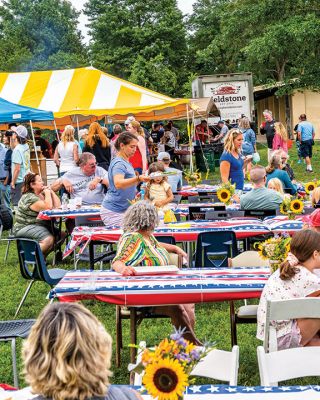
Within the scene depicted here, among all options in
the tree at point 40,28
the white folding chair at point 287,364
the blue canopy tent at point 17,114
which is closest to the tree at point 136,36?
the tree at point 40,28

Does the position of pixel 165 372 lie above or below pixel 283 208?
above

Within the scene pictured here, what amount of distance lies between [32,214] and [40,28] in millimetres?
58234

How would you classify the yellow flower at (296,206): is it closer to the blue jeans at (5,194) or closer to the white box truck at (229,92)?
the blue jeans at (5,194)

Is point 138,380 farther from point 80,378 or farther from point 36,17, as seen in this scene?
point 36,17

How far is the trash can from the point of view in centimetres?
2362

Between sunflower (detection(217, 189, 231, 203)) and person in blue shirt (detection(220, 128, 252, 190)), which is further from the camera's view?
person in blue shirt (detection(220, 128, 252, 190))

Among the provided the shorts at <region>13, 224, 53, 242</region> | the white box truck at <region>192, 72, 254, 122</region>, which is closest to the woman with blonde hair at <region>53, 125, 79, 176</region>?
the shorts at <region>13, 224, 53, 242</region>

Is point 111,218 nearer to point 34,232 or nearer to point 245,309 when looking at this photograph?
point 34,232

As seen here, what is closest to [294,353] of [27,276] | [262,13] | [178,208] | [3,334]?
[3,334]

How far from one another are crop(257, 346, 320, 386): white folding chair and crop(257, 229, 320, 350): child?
971mm

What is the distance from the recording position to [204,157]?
23.4 meters

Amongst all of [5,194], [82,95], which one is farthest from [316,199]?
[82,95]

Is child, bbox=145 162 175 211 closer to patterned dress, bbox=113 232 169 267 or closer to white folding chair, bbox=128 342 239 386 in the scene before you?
patterned dress, bbox=113 232 169 267

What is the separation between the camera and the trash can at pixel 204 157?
23625mm
